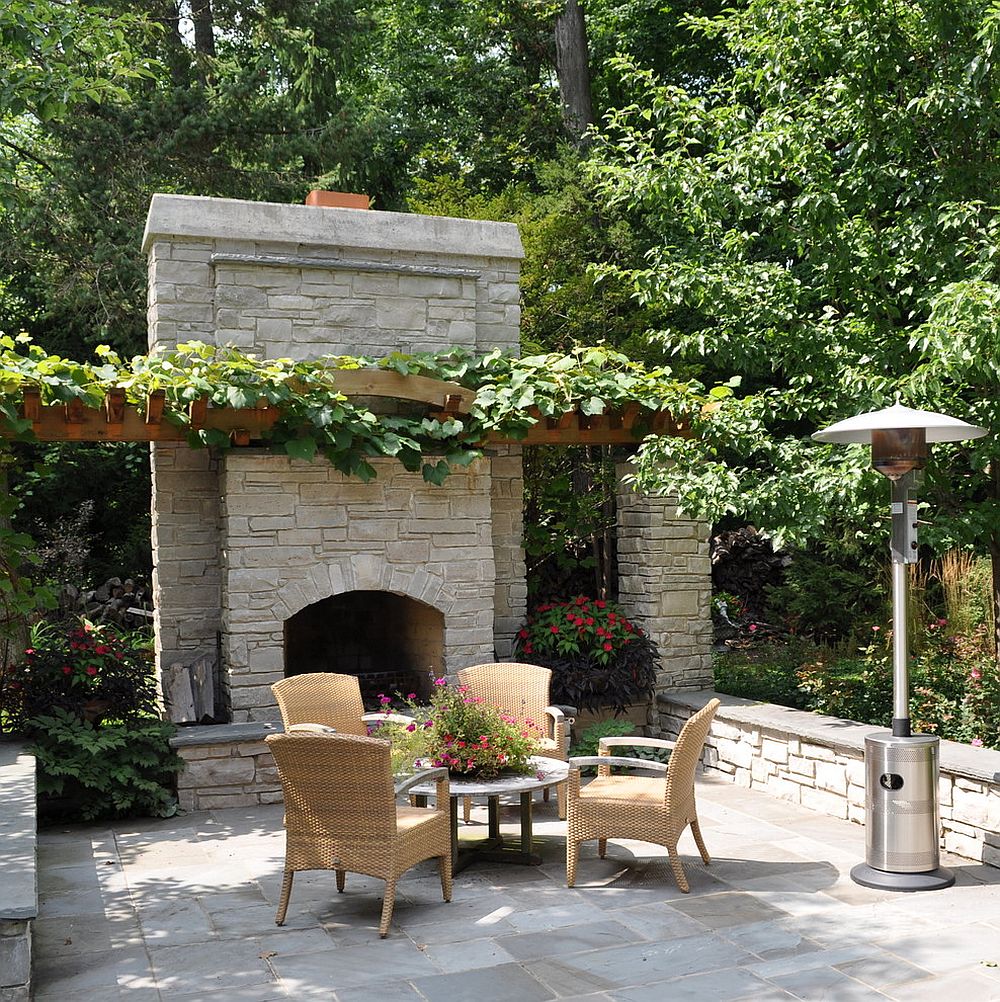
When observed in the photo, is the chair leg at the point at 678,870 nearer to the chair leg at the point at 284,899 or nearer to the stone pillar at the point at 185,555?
the chair leg at the point at 284,899

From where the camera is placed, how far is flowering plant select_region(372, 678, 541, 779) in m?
5.61

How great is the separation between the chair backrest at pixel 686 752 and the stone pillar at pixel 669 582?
3.06 m

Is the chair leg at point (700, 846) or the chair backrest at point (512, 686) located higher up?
the chair backrest at point (512, 686)

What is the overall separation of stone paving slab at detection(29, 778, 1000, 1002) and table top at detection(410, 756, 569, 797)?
49cm

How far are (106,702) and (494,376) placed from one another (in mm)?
3486

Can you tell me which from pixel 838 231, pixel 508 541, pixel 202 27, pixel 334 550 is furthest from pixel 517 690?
pixel 202 27

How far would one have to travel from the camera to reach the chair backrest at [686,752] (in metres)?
5.30

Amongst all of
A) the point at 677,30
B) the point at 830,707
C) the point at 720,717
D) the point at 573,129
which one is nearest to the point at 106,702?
the point at 720,717

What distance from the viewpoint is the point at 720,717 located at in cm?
773

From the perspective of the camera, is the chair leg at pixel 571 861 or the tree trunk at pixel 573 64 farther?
the tree trunk at pixel 573 64

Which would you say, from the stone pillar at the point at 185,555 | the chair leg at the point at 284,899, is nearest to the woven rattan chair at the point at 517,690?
the stone pillar at the point at 185,555

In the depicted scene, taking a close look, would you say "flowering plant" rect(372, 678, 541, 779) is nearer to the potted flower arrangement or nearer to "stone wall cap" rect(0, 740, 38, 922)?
"stone wall cap" rect(0, 740, 38, 922)

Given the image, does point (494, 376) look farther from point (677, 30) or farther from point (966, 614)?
point (677, 30)

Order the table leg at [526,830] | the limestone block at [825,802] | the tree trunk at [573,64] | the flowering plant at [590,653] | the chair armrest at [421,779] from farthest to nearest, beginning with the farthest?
the tree trunk at [573,64] → the flowering plant at [590,653] → the limestone block at [825,802] → the table leg at [526,830] → the chair armrest at [421,779]
